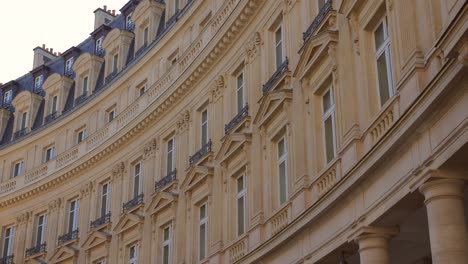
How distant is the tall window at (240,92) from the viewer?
96.9 ft

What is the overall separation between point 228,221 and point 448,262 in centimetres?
1396

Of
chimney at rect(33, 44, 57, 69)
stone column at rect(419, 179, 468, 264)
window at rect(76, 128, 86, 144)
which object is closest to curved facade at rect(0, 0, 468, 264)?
stone column at rect(419, 179, 468, 264)

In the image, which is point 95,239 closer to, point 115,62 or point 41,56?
point 115,62

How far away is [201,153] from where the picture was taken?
31828 mm

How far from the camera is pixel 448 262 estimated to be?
1481cm

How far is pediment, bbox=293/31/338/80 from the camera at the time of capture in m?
21.6

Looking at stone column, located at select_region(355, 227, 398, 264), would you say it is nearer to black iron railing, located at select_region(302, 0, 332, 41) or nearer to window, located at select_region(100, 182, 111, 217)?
black iron railing, located at select_region(302, 0, 332, 41)

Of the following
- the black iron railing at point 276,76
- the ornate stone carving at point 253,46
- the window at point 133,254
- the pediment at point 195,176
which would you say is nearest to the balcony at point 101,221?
the window at point 133,254

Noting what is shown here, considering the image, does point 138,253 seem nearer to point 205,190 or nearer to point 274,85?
point 205,190

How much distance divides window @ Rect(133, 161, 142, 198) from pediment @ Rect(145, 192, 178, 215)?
279 centimetres

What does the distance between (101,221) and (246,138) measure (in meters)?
14.8

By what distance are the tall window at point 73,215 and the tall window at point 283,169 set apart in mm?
19916

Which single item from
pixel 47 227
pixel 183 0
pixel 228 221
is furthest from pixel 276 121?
pixel 47 227

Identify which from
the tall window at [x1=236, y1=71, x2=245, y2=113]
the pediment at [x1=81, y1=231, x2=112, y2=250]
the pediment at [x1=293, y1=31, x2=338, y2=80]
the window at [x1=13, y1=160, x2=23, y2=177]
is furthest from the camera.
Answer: the window at [x1=13, y1=160, x2=23, y2=177]
